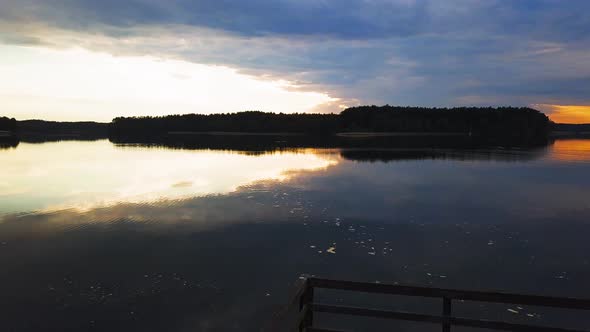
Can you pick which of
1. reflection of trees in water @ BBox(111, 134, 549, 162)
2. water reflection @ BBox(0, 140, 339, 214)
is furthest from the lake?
reflection of trees in water @ BBox(111, 134, 549, 162)

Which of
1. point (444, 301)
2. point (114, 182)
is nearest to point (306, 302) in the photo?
point (444, 301)

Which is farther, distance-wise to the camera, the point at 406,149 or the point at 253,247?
the point at 406,149

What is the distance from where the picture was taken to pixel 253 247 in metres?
19.2

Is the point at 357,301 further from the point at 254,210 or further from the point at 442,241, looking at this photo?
the point at 254,210

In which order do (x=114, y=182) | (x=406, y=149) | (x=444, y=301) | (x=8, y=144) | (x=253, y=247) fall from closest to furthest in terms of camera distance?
(x=444, y=301)
(x=253, y=247)
(x=114, y=182)
(x=406, y=149)
(x=8, y=144)

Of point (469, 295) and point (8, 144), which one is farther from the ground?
point (469, 295)

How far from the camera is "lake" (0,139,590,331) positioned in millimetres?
12992

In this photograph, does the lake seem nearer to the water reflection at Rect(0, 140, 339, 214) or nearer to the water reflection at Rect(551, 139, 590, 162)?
the water reflection at Rect(0, 140, 339, 214)

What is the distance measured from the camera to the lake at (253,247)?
42.6 ft

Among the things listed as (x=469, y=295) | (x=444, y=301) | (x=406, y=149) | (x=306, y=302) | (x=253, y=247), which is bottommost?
(x=253, y=247)

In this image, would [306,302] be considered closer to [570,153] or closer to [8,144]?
[570,153]

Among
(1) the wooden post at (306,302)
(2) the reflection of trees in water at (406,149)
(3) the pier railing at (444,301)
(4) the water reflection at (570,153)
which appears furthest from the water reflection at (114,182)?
(4) the water reflection at (570,153)

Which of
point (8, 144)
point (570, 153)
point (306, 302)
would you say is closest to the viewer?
point (306, 302)

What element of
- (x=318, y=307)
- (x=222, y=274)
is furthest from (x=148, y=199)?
(x=318, y=307)
